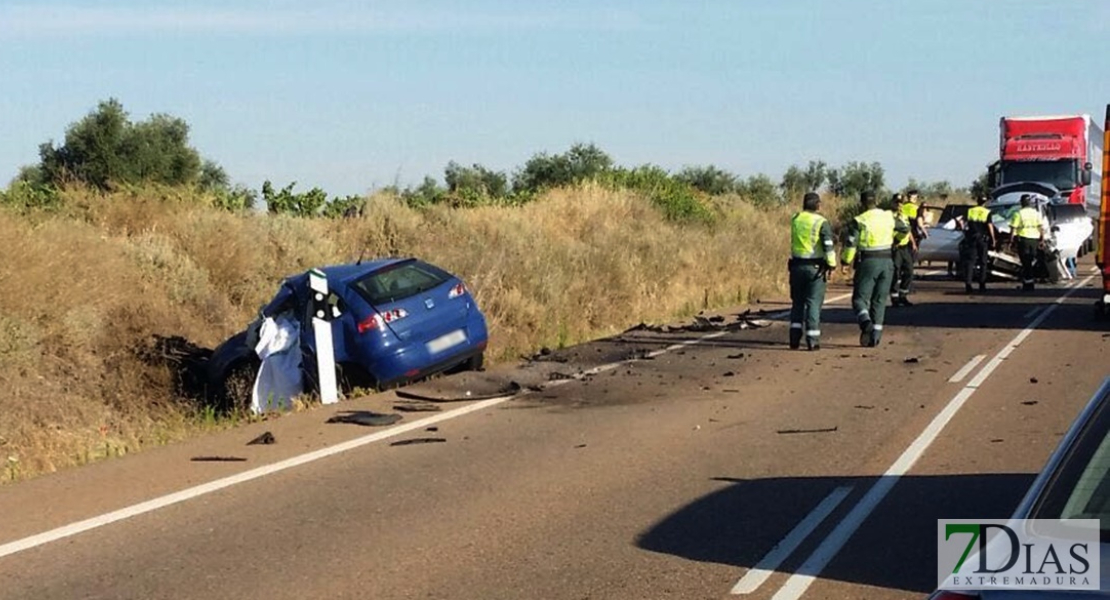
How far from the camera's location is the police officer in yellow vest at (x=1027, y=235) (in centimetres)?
2750

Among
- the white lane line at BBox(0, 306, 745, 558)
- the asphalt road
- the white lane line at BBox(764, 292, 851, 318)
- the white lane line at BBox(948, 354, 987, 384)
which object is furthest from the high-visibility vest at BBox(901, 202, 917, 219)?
the white lane line at BBox(0, 306, 745, 558)

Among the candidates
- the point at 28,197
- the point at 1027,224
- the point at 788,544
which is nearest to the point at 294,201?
the point at 28,197

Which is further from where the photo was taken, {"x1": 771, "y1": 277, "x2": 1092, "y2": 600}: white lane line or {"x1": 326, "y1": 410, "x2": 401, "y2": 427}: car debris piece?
{"x1": 326, "y1": 410, "x2": 401, "y2": 427}: car debris piece

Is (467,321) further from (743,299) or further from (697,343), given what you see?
(743,299)

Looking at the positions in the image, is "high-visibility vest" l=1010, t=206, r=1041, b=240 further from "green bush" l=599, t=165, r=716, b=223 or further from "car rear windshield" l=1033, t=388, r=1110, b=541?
"car rear windshield" l=1033, t=388, r=1110, b=541

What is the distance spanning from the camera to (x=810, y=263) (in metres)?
17.3

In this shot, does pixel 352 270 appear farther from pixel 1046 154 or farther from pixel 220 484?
pixel 1046 154

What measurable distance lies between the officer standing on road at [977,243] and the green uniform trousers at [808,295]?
10906 millimetres

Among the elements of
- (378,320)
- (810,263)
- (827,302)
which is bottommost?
(827,302)

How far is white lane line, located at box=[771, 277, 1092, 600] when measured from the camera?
22.5ft

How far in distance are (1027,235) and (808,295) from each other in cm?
1194

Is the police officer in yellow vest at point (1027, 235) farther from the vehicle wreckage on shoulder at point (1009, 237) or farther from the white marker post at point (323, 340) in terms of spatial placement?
the white marker post at point (323, 340)

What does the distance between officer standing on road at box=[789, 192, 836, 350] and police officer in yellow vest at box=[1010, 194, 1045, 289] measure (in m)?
11.4

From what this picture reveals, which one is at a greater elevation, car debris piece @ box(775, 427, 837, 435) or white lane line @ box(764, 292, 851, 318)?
car debris piece @ box(775, 427, 837, 435)
